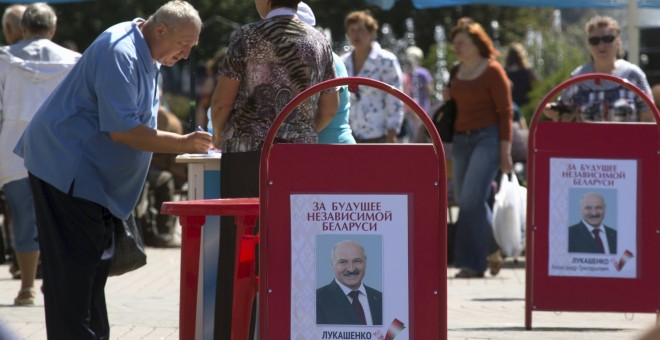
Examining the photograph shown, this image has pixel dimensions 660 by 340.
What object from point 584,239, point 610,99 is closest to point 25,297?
point 584,239

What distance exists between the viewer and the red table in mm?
5336

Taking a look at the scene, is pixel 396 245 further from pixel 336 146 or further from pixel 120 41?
pixel 120 41

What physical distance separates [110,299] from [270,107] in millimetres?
3336

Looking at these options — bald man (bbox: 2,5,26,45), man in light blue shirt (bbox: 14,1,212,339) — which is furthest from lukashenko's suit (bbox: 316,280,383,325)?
bald man (bbox: 2,5,26,45)

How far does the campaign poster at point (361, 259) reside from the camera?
5.13 metres

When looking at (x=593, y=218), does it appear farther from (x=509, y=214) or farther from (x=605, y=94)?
(x=509, y=214)

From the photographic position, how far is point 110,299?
912cm

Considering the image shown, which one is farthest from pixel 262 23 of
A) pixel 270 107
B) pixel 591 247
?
pixel 591 247

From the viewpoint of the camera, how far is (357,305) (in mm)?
5141

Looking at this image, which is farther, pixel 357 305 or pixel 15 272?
pixel 15 272

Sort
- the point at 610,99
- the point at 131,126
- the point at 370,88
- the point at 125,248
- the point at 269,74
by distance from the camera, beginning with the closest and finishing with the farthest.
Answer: the point at 131,126 → the point at 125,248 → the point at 269,74 → the point at 610,99 → the point at 370,88

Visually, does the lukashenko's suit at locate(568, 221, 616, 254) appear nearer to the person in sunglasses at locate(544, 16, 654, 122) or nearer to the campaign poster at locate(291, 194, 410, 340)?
the person in sunglasses at locate(544, 16, 654, 122)

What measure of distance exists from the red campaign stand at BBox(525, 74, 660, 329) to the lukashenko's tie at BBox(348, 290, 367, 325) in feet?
8.32

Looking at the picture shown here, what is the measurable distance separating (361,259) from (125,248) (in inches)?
44.7
